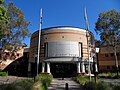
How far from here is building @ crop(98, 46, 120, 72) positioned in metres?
49.6

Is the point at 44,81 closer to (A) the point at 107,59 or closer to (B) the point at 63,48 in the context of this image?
(B) the point at 63,48

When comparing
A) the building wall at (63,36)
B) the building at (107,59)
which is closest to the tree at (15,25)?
the building wall at (63,36)

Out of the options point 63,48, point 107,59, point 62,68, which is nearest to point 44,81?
point 63,48

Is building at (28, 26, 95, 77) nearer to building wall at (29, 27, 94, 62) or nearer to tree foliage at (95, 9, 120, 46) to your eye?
building wall at (29, 27, 94, 62)

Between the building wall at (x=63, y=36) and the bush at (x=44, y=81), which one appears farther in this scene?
the building wall at (x=63, y=36)

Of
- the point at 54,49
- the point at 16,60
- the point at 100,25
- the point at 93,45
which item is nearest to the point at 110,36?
the point at 100,25

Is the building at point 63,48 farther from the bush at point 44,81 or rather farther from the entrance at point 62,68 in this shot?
the bush at point 44,81

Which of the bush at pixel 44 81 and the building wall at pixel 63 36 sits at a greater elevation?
the building wall at pixel 63 36

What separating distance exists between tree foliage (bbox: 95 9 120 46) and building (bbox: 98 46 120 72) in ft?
32.4

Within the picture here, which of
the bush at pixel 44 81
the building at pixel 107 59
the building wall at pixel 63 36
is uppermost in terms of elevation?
the building wall at pixel 63 36

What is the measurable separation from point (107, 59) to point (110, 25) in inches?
537

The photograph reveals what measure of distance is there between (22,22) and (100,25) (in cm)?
1836

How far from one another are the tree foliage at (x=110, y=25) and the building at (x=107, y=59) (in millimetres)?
9872

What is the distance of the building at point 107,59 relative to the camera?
163ft
